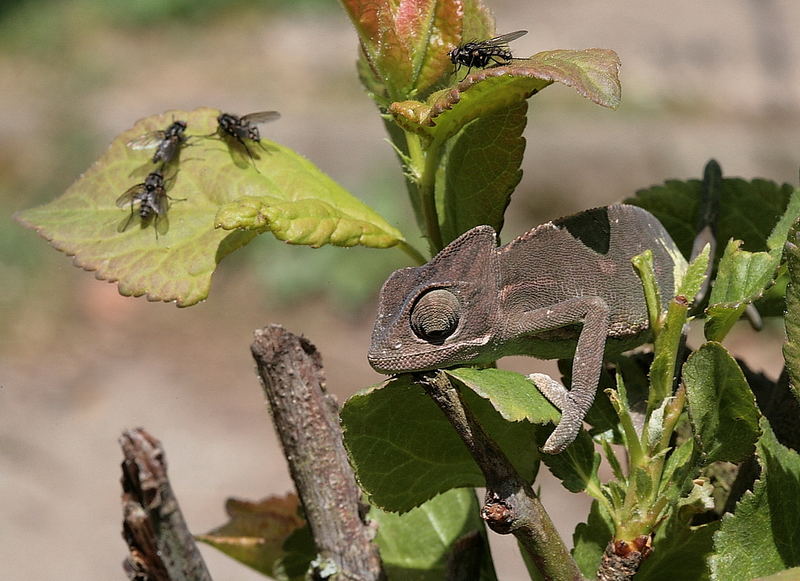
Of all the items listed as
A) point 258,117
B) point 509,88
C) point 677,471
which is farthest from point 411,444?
point 258,117

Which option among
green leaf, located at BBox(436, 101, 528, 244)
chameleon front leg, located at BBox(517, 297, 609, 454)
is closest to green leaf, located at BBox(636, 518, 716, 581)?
chameleon front leg, located at BBox(517, 297, 609, 454)

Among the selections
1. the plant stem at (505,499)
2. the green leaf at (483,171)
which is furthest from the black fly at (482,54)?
the plant stem at (505,499)

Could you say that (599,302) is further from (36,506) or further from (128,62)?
(128,62)

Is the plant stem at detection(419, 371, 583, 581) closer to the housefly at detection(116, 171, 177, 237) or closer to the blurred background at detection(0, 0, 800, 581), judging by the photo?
the housefly at detection(116, 171, 177, 237)

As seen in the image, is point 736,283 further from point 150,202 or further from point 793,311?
point 150,202

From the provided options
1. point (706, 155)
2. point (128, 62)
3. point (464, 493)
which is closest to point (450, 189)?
point (464, 493)

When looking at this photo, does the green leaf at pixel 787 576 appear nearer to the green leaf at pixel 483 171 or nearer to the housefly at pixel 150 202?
the green leaf at pixel 483 171
